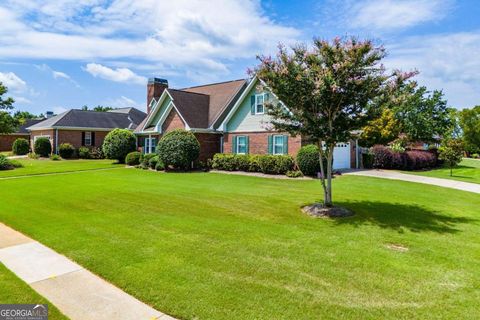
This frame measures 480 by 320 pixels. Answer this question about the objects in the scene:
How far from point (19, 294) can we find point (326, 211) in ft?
24.6

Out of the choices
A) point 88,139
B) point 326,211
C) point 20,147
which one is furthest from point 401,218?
point 20,147

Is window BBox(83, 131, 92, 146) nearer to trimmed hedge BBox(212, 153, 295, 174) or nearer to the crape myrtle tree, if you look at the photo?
trimmed hedge BBox(212, 153, 295, 174)

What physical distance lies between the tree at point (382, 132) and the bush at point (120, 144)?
61.8 feet

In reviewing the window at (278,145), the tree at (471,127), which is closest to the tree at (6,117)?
the window at (278,145)

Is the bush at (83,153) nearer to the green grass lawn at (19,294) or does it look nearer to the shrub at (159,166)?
the shrub at (159,166)

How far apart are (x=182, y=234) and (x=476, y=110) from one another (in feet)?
214

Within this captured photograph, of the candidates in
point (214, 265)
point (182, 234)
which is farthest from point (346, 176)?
point (214, 265)

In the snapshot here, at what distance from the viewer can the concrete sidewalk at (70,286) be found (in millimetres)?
4383

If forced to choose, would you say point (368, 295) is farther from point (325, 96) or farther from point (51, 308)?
point (325, 96)

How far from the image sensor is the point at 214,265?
5.93m

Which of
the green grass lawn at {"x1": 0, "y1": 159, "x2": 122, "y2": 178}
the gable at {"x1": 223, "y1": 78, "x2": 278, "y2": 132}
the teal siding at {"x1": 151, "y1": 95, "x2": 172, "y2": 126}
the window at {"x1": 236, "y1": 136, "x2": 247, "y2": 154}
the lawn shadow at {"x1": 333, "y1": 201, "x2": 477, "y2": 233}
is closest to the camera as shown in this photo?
the lawn shadow at {"x1": 333, "y1": 201, "x2": 477, "y2": 233}

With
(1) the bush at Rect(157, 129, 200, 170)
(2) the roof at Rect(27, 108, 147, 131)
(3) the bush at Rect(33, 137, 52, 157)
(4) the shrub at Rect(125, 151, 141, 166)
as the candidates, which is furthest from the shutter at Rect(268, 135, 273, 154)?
(3) the bush at Rect(33, 137, 52, 157)

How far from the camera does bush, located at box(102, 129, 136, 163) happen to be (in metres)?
28.6

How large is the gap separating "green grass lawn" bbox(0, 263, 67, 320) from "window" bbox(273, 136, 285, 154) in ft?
56.5
